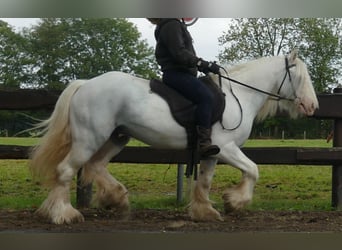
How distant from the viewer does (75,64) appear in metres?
4.04

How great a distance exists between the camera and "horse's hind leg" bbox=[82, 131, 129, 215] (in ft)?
13.0

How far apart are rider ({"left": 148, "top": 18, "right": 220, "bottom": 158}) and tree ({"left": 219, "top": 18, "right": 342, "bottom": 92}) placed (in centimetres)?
25

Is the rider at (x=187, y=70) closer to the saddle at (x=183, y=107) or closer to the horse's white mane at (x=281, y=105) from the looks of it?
the saddle at (x=183, y=107)

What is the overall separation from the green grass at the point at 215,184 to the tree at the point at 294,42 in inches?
23.8

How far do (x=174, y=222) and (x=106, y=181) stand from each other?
557 mm

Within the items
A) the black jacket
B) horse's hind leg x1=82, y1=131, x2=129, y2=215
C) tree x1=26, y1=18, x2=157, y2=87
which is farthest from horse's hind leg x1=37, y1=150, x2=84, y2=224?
the black jacket

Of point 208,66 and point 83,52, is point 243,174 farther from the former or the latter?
point 83,52

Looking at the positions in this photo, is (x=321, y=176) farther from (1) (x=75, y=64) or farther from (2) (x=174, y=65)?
(1) (x=75, y=64)

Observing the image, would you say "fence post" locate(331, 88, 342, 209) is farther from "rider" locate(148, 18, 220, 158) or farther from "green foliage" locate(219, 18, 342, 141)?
"rider" locate(148, 18, 220, 158)

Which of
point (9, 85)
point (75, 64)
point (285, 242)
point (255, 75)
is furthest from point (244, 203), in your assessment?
point (9, 85)

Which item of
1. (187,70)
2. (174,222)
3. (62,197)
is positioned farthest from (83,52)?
(174,222)

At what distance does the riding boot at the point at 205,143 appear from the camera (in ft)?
12.2

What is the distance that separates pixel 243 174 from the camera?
3.79m

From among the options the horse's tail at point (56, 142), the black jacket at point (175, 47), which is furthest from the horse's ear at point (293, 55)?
the horse's tail at point (56, 142)
